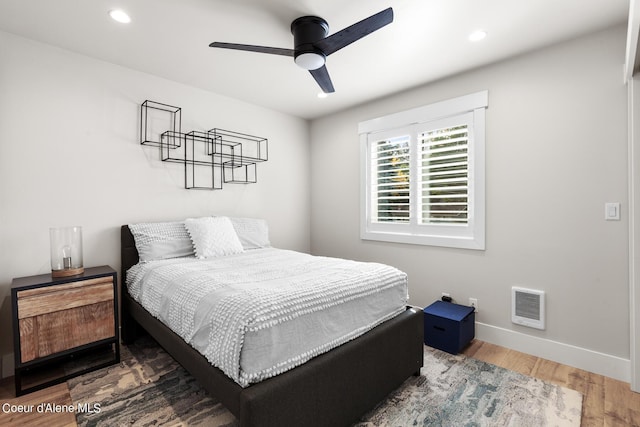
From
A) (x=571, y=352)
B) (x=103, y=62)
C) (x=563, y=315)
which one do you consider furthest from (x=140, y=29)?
(x=571, y=352)

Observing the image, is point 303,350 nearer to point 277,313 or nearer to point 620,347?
point 277,313

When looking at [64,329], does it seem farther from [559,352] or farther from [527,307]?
[559,352]

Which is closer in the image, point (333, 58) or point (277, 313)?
point (277, 313)

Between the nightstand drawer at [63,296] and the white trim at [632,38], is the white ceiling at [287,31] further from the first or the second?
the nightstand drawer at [63,296]

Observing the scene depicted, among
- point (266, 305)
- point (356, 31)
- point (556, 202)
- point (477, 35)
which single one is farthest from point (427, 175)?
point (266, 305)

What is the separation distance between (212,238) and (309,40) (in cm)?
189

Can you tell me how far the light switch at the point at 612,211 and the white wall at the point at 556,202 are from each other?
0.03 metres

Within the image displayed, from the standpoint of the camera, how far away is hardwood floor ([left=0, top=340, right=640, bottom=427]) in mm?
1731

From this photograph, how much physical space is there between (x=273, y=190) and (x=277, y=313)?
276cm

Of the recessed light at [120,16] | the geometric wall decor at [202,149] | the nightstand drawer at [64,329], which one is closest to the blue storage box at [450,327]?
the geometric wall decor at [202,149]

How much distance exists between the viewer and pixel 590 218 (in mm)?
2262

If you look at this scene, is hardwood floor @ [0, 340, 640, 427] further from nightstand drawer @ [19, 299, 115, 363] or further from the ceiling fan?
the ceiling fan

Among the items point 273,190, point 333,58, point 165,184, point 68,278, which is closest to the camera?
point 68,278

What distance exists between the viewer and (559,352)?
238cm
